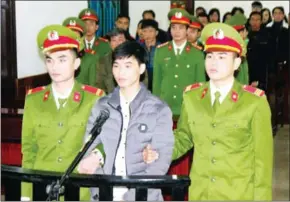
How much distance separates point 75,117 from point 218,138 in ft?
1.87

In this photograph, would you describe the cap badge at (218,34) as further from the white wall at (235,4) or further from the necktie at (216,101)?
the white wall at (235,4)

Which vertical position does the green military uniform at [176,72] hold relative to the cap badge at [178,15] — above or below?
below

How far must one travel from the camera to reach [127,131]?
238 cm

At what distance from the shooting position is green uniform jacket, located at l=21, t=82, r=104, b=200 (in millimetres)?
2488

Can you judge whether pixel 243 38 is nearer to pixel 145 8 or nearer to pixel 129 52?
pixel 129 52

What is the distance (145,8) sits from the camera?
1021cm

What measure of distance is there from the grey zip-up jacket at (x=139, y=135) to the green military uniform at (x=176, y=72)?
86.3 inches

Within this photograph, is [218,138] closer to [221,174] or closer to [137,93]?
[221,174]

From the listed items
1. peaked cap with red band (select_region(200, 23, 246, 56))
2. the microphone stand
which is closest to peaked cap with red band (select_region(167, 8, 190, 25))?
peaked cap with red band (select_region(200, 23, 246, 56))

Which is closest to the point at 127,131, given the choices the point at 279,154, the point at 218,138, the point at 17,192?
the point at 218,138

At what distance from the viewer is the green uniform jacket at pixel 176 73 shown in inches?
182

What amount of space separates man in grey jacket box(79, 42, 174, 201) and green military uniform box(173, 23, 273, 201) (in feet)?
0.44

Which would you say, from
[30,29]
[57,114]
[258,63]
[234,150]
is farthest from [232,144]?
[30,29]

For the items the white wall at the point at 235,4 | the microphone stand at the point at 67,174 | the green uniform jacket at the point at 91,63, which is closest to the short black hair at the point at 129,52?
the microphone stand at the point at 67,174
